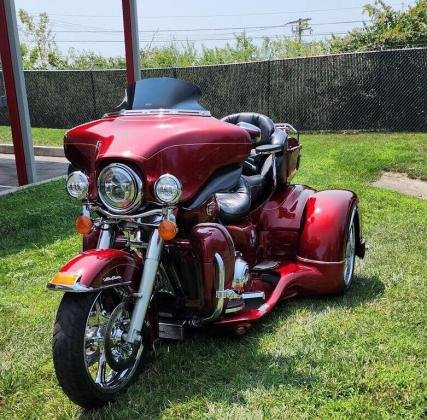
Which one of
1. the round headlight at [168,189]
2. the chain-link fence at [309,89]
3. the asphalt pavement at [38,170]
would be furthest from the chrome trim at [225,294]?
the chain-link fence at [309,89]

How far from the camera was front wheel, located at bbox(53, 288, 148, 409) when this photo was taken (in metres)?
2.48

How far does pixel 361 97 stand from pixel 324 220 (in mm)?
10666

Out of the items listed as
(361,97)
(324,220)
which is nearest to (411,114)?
(361,97)

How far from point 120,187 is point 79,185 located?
250 mm

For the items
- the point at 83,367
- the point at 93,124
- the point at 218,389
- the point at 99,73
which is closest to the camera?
the point at 83,367

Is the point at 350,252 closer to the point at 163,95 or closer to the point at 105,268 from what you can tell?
the point at 163,95

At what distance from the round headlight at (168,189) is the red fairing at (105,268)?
36cm

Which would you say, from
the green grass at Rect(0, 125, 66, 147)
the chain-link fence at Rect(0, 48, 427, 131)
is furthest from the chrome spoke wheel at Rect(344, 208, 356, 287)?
the chain-link fence at Rect(0, 48, 427, 131)

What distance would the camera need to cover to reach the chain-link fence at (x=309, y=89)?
13234mm

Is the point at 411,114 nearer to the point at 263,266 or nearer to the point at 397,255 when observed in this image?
the point at 397,255

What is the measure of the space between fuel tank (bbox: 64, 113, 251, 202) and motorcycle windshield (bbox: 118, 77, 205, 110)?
4.6 inches

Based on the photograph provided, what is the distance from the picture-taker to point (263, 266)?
12.5 ft

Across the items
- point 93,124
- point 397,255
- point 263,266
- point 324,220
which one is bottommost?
point 397,255

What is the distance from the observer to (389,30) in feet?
58.9
